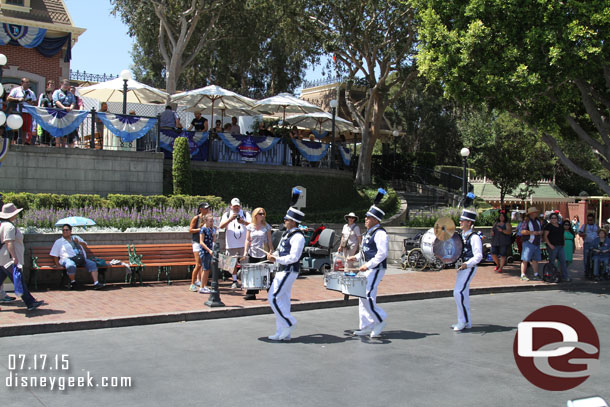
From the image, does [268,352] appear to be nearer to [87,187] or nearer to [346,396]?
[346,396]

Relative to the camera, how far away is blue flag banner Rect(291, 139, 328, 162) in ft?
78.4

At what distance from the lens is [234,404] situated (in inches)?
234

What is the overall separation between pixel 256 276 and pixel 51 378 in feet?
11.7

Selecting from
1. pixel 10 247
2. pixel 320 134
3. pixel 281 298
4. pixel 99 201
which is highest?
pixel 320 134

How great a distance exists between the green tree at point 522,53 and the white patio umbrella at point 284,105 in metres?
6.61

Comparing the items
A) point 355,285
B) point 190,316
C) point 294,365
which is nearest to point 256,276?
point 355,285

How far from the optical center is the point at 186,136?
20547mm

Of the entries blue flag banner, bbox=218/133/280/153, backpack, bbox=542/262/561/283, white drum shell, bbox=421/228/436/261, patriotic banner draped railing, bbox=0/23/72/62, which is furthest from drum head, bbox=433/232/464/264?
patriotic banner draped railing, bbox=0/23/72/62

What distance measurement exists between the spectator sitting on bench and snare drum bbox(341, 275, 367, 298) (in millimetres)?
6098

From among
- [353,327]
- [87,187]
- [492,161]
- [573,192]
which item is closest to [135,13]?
[87,187]

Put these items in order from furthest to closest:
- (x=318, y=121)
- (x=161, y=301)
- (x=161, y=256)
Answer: (x=318, y=121)
(x=161, y=256)
(x=161, y=301)

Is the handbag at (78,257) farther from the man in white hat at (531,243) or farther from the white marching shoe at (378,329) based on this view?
the man in white hat at (531,243)

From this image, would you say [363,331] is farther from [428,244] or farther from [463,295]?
[428,244]

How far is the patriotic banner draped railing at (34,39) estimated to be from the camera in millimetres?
22734
